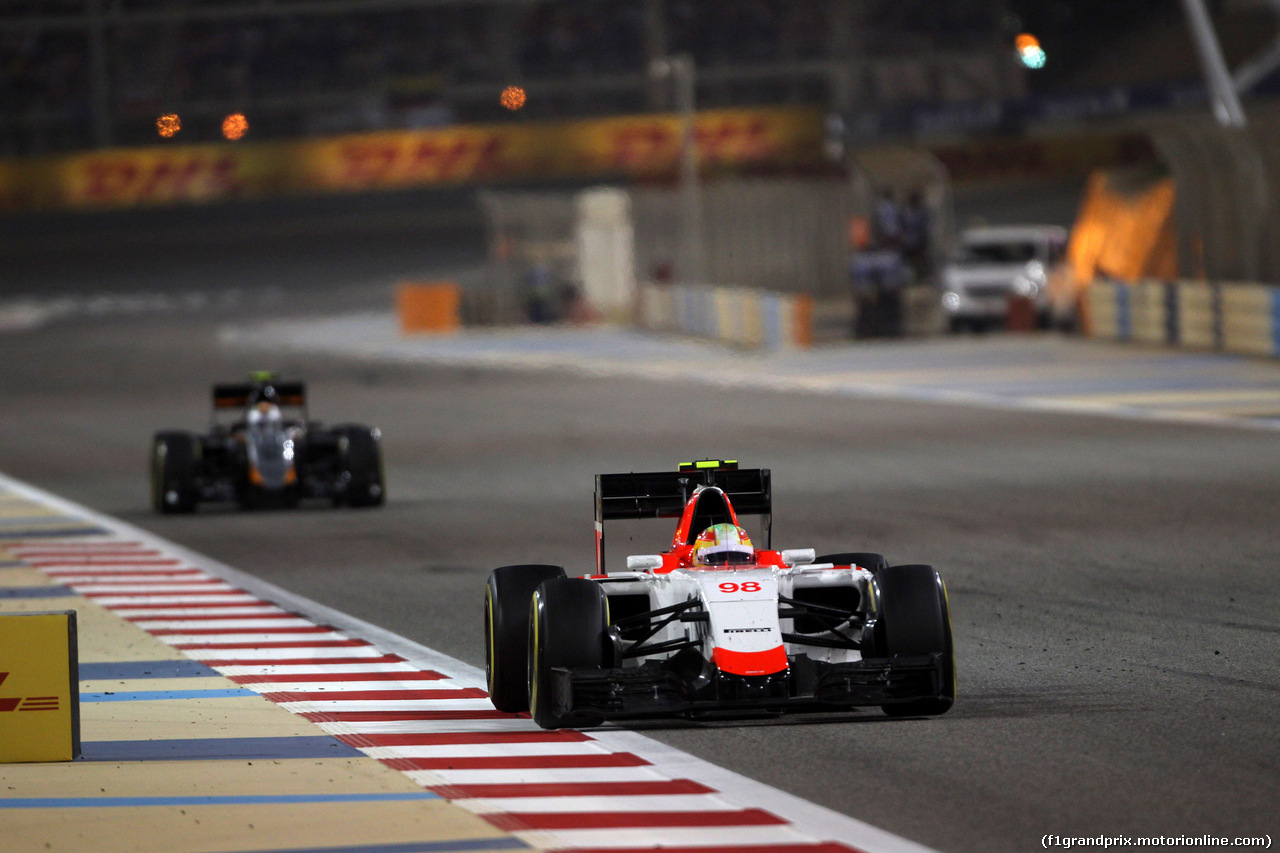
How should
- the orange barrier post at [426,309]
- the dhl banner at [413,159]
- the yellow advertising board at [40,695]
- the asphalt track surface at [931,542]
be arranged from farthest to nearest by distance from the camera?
the dhl banner at [413,159] → the orange barrier post at [426,309] → the yellow advertising board at [40,695] → the asphalt track surface at [931,542]

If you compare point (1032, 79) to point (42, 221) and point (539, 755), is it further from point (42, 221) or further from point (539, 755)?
point (539, 755)

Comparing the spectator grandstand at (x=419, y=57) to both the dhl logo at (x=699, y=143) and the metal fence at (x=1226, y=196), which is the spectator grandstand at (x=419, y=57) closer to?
the dhl logo at (x=699, y=143)

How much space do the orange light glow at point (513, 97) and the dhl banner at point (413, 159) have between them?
2443 mm

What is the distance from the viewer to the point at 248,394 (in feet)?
57.2

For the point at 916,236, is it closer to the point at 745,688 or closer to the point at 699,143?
the point at 699,143

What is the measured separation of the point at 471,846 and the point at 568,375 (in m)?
27.8

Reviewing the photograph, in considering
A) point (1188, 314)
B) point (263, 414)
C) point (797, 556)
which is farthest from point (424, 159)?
point (797, 556)

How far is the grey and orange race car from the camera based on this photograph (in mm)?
8141

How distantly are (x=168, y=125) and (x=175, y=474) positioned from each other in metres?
44.8

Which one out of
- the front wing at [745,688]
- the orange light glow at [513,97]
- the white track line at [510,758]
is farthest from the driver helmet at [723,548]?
the orange light glow at [513,97]

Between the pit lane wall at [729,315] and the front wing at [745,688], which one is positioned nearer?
the front wing at [745,688]

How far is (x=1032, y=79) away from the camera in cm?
6588

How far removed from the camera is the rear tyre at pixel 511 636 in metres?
8.73

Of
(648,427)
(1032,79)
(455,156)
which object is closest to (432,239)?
(455,156)
